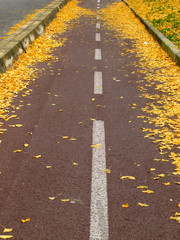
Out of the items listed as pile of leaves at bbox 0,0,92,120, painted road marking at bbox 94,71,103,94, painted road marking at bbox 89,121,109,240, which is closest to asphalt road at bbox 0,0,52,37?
pile of leaves at bbox 0,0,92,120

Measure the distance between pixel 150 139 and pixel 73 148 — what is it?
1174mm

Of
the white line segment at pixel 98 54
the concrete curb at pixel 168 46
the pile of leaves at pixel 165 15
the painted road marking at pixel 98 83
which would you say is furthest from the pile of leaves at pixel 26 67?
the pile of leaves at pixel 165 15

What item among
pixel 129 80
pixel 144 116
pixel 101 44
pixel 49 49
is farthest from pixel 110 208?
pixel 101 44

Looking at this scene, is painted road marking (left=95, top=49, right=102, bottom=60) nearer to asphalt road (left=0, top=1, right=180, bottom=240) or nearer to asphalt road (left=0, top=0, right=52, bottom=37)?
asphalt road (left=0, top=1, right=180, bottom=240)

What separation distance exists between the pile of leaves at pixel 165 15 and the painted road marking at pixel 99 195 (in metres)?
7.11

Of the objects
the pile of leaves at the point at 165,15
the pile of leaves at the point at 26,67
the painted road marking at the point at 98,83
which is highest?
the pile of leaves at the point at 165,15

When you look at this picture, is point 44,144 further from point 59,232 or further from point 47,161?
point 59,232

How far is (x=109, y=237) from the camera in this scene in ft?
10.1

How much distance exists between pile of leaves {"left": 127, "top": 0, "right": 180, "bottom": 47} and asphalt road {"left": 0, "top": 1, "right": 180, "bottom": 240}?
5579 millimetres

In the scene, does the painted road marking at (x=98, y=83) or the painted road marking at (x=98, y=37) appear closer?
the painted road marking at (x=98, y=83)

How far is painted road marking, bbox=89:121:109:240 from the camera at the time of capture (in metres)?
3.16

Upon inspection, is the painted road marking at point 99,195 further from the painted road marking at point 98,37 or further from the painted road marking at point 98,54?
the painted road marking at point 98,37

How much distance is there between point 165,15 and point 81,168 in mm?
14972

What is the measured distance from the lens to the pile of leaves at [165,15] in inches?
508
